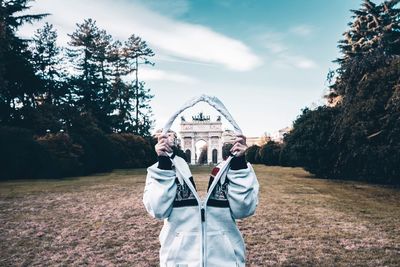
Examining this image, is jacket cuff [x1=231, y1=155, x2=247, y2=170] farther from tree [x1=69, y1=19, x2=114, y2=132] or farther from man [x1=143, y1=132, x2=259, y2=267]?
tree [x1=69, y1=19, x2=114, y2=132]

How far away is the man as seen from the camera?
7.22 feet

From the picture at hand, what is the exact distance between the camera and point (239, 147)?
235cm

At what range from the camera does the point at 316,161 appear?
19172mm

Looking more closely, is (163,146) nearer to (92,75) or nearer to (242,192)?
(242,192)

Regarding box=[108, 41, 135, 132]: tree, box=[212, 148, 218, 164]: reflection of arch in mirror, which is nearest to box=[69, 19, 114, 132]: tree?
box=[108, 41, 135, 132]: tree

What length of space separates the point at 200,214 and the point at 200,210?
25 millimetres

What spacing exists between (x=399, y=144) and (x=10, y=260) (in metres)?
11.4

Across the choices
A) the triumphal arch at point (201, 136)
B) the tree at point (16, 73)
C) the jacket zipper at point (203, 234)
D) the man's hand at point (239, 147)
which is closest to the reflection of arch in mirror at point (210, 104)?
the man's hand at point (239, 147)

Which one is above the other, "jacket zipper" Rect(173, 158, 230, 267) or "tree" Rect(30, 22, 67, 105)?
"tree" Rect(30, 22, 67, 105)

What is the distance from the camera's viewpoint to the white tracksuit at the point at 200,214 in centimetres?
220

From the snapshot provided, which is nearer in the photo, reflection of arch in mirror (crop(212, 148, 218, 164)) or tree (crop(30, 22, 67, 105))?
tree (crop(30, 22, 67, 105))

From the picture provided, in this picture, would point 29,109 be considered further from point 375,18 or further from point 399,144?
point 375,18

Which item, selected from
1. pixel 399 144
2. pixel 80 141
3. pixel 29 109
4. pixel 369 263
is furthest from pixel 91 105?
pixel 369 263

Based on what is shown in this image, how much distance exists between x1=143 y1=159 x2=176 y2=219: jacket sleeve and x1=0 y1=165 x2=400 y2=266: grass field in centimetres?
313
